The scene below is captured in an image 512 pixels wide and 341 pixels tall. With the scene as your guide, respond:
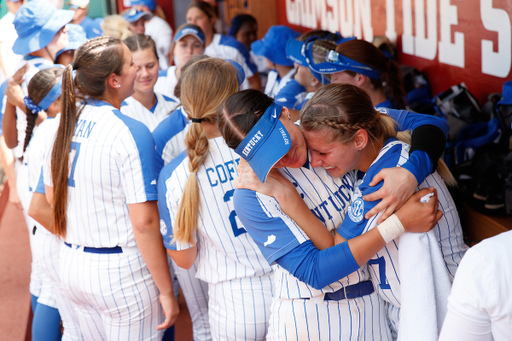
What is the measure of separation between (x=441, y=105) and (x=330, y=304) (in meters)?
1.81

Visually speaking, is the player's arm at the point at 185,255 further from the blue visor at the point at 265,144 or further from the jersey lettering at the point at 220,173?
the blue visor at the point at 265,144

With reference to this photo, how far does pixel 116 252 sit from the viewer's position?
1970 millimetres

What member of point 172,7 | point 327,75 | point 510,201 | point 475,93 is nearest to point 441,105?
point 475,93

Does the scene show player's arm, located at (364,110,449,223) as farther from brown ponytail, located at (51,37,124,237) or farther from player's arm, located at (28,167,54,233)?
player's arm, located at (28,167,54,233)

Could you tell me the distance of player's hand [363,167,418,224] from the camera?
4.46ft

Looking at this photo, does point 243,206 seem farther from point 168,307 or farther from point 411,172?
point 168,307

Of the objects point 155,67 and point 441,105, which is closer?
point 441,105

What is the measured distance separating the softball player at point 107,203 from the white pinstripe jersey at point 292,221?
1.98ft

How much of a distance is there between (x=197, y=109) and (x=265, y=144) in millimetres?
483

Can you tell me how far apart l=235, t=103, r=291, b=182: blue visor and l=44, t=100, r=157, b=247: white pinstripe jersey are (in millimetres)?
615

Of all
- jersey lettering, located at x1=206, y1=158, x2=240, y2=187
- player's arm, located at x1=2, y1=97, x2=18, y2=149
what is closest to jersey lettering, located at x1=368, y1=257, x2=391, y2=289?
jersey lettering, located at x1=206, y1=158, x2=240, y2=187

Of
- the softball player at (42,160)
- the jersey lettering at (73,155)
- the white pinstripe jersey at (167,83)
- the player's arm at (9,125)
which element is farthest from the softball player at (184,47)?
the jersey lettering at (73,155)

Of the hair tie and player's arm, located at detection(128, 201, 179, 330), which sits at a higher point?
the hair tie

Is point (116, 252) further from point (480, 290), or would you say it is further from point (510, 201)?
point (510, 201)
